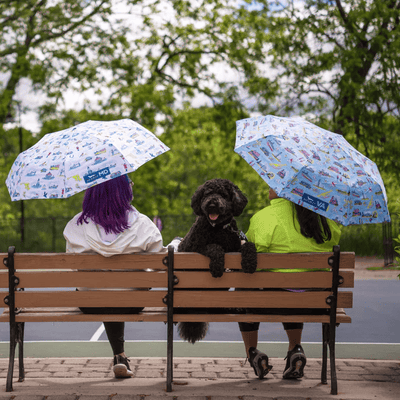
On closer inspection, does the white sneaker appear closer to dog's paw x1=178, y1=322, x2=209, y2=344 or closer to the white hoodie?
dog's paw x1=178, y1=322, x2=209, y2=344

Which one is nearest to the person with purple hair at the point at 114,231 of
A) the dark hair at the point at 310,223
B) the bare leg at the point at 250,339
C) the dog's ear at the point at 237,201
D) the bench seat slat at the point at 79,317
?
the bench seat slat at the point at 79,317

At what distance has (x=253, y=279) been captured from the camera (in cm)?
425

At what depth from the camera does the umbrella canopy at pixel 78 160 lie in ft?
13.5

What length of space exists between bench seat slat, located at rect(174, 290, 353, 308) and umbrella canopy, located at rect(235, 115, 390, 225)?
0.62 metres

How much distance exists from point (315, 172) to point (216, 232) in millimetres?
852

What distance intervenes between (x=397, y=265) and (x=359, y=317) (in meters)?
3.25

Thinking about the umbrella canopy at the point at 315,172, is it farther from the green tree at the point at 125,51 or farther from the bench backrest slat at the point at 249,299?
the green tree at the point at 125,51

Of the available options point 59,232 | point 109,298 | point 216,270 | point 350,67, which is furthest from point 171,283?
point 59,232

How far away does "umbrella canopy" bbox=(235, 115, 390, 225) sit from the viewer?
416cm

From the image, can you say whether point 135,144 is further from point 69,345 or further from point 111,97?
point 111,97

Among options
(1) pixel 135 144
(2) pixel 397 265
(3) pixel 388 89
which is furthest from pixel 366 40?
(1) pixel 135 144

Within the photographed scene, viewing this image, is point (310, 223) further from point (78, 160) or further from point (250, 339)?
point (78, 160)

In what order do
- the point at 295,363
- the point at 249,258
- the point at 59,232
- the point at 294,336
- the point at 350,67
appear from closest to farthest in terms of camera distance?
the point at 249,258, the point at 295,363, the point at 294,336, the point at 350,67, the point at 59,232

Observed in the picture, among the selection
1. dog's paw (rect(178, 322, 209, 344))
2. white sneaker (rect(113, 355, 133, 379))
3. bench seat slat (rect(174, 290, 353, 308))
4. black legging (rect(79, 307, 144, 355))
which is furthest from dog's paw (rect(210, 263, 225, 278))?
white sneaker (rect(113, 355, 133, 379))
